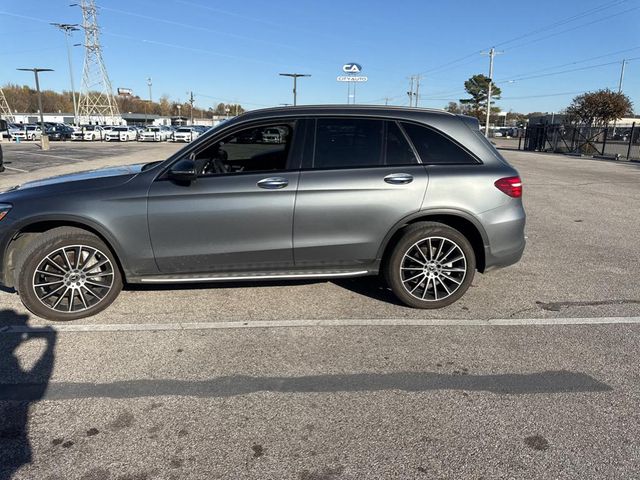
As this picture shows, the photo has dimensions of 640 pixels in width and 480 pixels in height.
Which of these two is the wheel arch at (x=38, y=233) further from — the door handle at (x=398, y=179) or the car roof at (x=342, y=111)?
the door handle at (x=398, y=179)

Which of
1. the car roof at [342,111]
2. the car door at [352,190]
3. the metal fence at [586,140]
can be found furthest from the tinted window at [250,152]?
the metal fence at [586,140]

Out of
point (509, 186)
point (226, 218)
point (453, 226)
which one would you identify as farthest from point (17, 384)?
point (509, 186)

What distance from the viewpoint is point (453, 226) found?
4.42m

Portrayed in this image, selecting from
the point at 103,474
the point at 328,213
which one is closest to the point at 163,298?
the point at 328,213

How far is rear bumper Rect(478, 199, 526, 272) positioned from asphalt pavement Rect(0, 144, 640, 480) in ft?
1.58

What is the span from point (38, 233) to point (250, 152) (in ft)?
6.78

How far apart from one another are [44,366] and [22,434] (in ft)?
2.71

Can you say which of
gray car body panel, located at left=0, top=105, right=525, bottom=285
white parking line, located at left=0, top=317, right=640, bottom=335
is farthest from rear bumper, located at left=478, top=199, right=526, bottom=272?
white parking line, located at left=0, top=317, right=640, bottom=335

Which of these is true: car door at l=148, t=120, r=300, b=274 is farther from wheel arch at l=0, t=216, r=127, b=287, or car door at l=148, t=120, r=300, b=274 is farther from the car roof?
wheel arch at l=0, t=216, r=127, b=287

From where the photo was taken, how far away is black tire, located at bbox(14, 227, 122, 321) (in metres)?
3.88

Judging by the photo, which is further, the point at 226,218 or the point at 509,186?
the point at 509,186

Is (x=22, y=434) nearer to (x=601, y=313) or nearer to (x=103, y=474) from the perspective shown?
(x=103, y=474)

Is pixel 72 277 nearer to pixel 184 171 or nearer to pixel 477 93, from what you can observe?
pixel 184 171

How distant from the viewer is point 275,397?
9.66 ft
